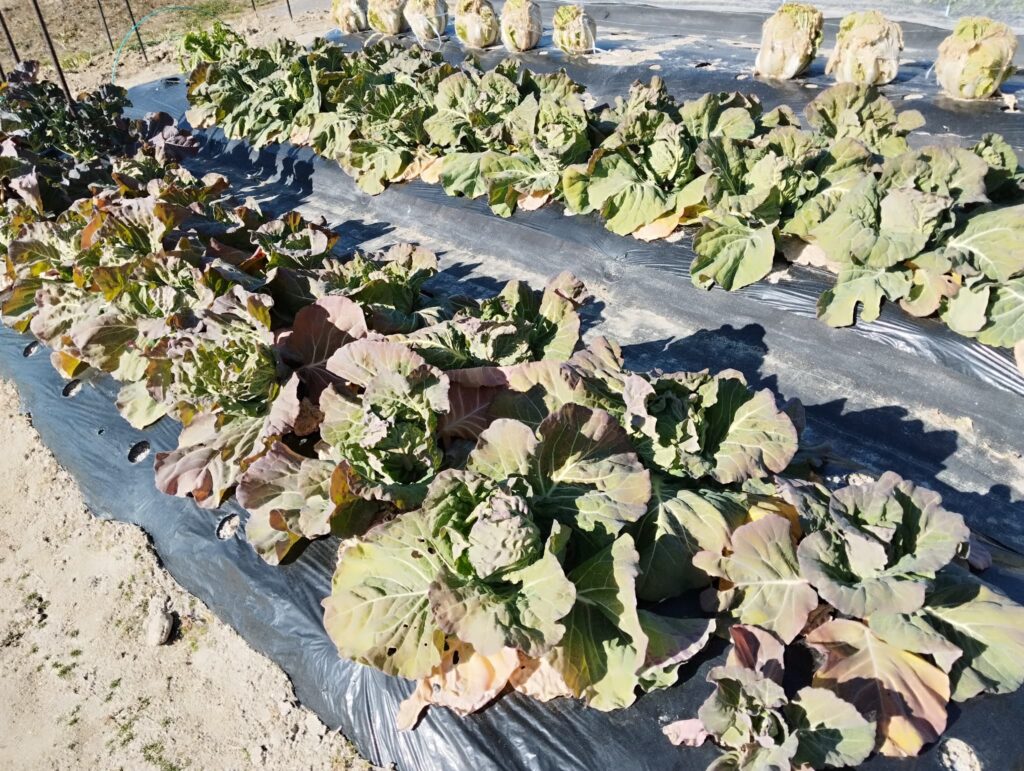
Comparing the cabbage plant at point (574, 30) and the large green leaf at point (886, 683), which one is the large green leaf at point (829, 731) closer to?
the large green leaf at point (886, 683)

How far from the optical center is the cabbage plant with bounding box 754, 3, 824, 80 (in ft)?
24.6

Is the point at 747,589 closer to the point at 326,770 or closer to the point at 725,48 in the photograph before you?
the point at 326,770

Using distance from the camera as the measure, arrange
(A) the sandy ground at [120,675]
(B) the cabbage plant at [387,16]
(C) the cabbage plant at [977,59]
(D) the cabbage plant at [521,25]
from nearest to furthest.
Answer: (A) the sandy ground at [120,675] < (C) the cabbage plant at [977,59] < (D) the cabbage plant at [521,25] < (B) the cabbage plant at [387,16]

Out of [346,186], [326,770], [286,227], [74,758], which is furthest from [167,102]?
[326,770]

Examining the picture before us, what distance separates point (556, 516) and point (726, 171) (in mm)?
3714

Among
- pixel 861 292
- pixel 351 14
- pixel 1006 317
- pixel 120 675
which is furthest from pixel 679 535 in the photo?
pixel 351 14

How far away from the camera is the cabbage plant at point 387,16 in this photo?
11.8m

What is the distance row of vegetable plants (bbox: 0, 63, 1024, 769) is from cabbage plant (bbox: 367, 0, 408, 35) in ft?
31.5

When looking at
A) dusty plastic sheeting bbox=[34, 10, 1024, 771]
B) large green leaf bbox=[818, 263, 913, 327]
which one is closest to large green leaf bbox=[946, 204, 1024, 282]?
large green leaf bbox=[818, 263, 913, 327]

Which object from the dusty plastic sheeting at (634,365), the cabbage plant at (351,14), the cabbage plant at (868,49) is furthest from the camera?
the cabbage plant at (351,14)

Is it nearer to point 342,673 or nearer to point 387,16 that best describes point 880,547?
point 342,673

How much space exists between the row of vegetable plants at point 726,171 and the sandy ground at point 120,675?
403 cm

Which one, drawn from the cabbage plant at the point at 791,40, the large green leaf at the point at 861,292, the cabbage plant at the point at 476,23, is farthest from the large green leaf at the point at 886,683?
the cabbage plant at the point at 476,23

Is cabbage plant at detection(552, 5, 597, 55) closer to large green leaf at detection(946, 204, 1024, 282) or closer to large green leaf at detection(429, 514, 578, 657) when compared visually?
large green leaf at detection(946, 204, 1024, 282)
